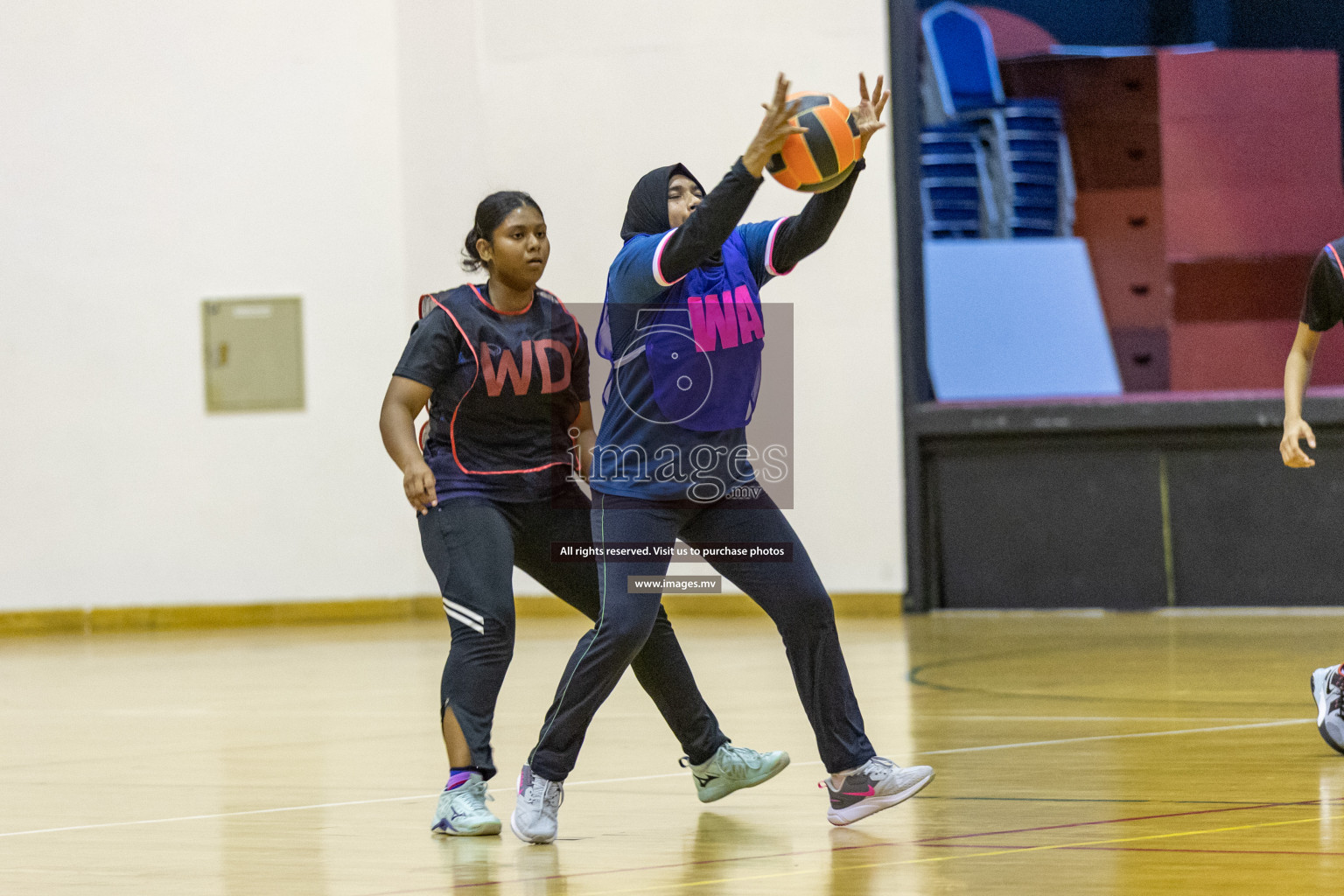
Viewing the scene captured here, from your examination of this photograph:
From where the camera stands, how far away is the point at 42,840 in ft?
15.1

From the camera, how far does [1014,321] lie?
37.1 ft

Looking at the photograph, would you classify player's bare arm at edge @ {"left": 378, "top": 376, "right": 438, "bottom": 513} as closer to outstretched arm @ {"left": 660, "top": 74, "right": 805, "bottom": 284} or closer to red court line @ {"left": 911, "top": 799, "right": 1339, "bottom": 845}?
outstretched arm @ {"left": 660, "top": 74, "right": 805, "bottom": 284}

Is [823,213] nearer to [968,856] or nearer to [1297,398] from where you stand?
[968,856]

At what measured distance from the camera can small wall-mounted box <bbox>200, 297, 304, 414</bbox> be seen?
11984 mm

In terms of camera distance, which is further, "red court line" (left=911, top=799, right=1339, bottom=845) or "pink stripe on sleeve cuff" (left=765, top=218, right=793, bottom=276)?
"pink stripe on sleeve cuff" (left=765, top=218, right=793, bottom=276)

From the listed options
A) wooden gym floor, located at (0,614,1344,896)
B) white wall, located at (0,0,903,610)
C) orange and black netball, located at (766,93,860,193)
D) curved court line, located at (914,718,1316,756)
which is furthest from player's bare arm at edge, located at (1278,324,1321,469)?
white wall, located at (0,0,903,610)

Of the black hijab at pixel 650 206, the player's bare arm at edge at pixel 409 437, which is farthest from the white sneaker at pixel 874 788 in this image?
the black hijab at pixel 650 206

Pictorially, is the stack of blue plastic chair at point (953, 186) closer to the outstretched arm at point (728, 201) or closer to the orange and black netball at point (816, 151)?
the orange and black netball at point (816, 151)

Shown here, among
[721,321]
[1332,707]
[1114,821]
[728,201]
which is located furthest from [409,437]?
[1332,707]

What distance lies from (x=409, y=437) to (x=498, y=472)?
0.88 ft

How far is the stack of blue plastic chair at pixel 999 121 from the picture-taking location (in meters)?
11.3

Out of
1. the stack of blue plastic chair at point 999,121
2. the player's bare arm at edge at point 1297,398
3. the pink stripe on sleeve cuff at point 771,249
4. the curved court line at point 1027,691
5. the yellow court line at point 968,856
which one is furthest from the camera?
the stack of blue plastic chair at point 999,121

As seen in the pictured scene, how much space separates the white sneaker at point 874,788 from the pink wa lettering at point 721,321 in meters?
1.14

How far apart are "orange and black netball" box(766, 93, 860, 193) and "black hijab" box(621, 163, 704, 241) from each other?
27 centimetres
